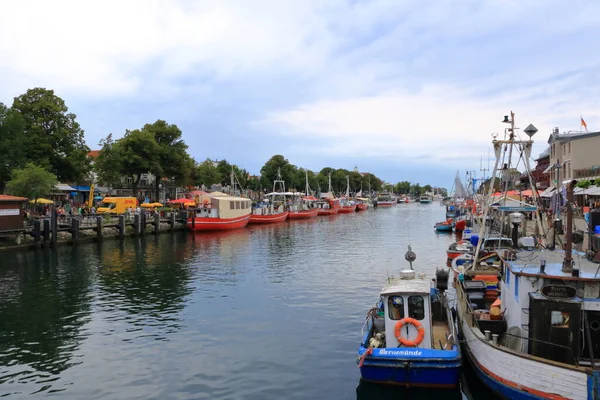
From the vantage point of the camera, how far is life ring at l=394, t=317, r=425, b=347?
1415 cm

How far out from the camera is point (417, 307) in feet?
47.3

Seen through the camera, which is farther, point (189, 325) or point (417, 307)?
point (189, 325)

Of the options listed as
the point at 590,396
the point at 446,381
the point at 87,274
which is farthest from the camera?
the point at 87,274

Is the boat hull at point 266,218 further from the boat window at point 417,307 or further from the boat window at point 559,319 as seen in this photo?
the boat window at point 559,319

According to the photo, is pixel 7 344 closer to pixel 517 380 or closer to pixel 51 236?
Result: pixel 517 380

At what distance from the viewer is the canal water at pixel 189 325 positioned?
48.4 ft

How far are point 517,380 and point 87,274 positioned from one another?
28.1 metres

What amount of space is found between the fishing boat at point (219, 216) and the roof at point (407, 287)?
49502mm

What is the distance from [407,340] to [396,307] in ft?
3.18

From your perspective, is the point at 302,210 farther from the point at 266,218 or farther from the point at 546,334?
the point at 546,334

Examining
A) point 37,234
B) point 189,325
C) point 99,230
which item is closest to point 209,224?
point 99,230

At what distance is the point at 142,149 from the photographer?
79.8 metres

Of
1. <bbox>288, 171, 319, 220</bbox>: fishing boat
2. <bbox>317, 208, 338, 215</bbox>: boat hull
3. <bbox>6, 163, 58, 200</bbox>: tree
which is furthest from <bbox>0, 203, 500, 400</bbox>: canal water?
<bbox>317, 208, 338, 215</bbox>: boat hull

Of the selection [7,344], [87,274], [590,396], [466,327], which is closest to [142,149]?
[87,274]
